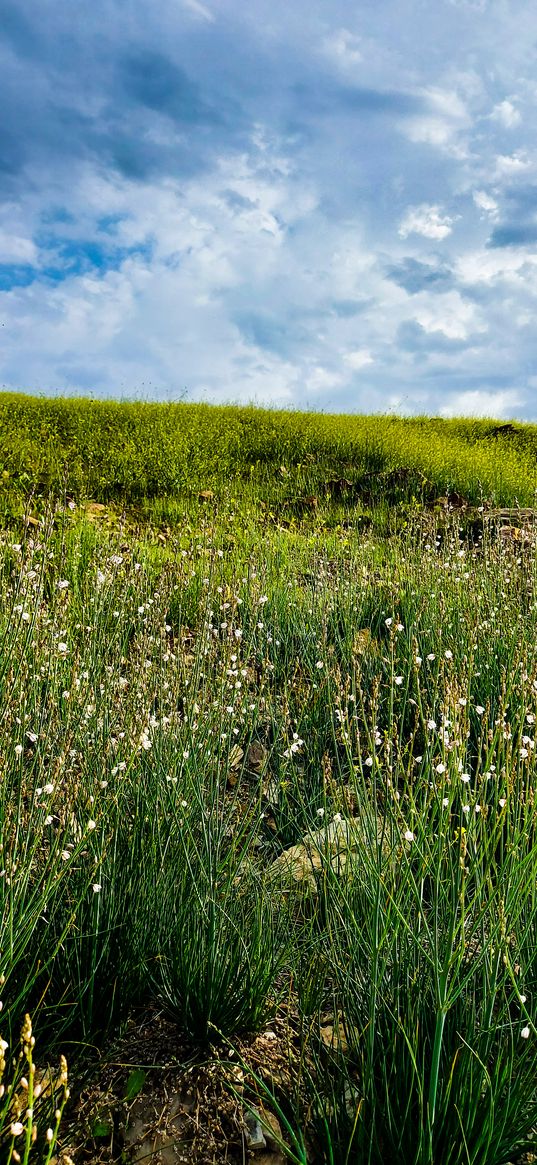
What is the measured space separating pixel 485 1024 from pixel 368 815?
0.63 m

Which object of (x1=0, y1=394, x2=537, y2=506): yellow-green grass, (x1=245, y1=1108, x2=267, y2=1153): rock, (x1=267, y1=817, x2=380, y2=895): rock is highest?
(x1=0, y1=394, x2=537, y2=506): yellow-green grass

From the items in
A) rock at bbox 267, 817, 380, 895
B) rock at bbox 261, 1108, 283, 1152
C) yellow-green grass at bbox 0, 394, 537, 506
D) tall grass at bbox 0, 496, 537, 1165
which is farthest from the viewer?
yellow-green grass at bbox 0, 394, 537, 506

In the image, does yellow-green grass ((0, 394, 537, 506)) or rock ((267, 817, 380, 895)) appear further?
yellow-green grass ((0, 394, 537, 506))

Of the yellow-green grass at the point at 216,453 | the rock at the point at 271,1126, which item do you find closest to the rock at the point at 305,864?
the rock at the point at 271,1126

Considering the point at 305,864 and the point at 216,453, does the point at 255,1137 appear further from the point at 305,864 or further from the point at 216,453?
the point at 216,453

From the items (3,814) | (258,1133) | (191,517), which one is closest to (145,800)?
(3,814)

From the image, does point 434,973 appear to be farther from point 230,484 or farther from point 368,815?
point 230,484

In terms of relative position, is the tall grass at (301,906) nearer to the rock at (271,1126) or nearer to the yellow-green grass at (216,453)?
the rock at (271,1126)

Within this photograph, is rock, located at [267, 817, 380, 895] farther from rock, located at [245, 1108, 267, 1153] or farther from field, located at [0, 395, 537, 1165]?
rock, located at [245, 1108, 267, 1153]

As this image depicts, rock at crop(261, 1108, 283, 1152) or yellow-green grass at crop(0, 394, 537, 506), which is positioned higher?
yellow-green grass at crop(0, 394, 537, 506)

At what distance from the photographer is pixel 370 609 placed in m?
5.99

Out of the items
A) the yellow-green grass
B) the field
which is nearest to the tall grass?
the field

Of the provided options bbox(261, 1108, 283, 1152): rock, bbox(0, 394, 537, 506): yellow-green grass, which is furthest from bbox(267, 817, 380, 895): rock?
bbox(0, 394, 537, 506): yellow-green grass

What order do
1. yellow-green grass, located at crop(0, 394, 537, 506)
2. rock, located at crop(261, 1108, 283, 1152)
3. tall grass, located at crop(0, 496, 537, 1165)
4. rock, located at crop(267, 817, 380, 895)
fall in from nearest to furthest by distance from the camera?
tall grass, located at crop(0, 496, 537, 1165), rock, located at crop(261, 1108, 283, 1152), rock, located at crop(267, 817, 380, 895), yellow-green grass, located at crop(0, 394, 537, 506)
